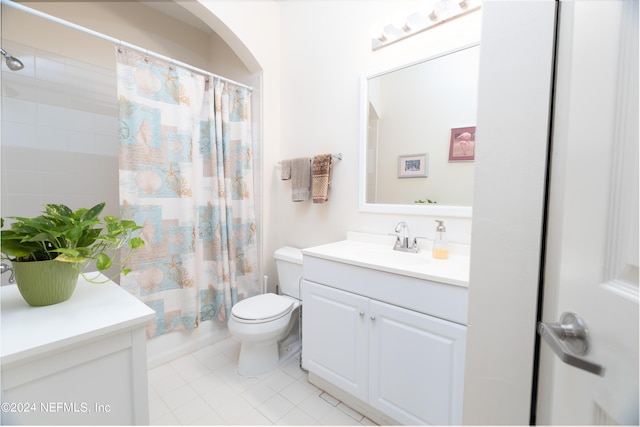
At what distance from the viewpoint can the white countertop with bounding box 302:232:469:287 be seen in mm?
1117

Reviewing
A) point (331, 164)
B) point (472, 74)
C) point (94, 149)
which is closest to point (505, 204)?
point (472, 74)

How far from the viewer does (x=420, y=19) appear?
1496 millimetres

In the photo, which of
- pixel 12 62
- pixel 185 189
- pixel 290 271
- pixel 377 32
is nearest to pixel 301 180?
pixel 290 271

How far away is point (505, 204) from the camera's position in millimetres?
583

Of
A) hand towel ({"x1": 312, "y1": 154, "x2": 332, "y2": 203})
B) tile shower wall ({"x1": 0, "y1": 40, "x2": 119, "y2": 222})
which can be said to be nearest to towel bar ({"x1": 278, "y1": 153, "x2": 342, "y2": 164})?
hand towel ({"x1": 312, "y1": 154, "x2": 332, "y2": 203})

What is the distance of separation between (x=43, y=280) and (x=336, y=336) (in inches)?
46.5

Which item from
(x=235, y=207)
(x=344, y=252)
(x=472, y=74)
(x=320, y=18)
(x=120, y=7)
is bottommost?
(x=344, y=252)

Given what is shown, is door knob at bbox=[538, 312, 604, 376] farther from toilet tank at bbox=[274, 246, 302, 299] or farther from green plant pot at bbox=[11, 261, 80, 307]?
toilet tank at bbox=[274, 246, 302, 299]

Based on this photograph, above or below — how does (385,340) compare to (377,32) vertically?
below

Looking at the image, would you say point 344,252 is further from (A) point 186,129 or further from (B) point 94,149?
(B) point 94,149

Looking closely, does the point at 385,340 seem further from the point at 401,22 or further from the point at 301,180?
the point at 401,22

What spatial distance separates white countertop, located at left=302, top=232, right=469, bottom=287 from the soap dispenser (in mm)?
33

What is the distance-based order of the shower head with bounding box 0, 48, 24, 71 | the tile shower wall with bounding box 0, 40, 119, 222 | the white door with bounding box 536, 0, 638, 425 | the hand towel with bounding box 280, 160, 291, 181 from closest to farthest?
the white door with bounding box 536, 0, 638, 425 < the shower head with bounding box 0, 48, 24, 71 < the tile shower wall with bounding box 0, 40, 119, 222 < the hand towel with bounding box 280, 160, 291, 181

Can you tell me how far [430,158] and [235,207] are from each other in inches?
56.6
